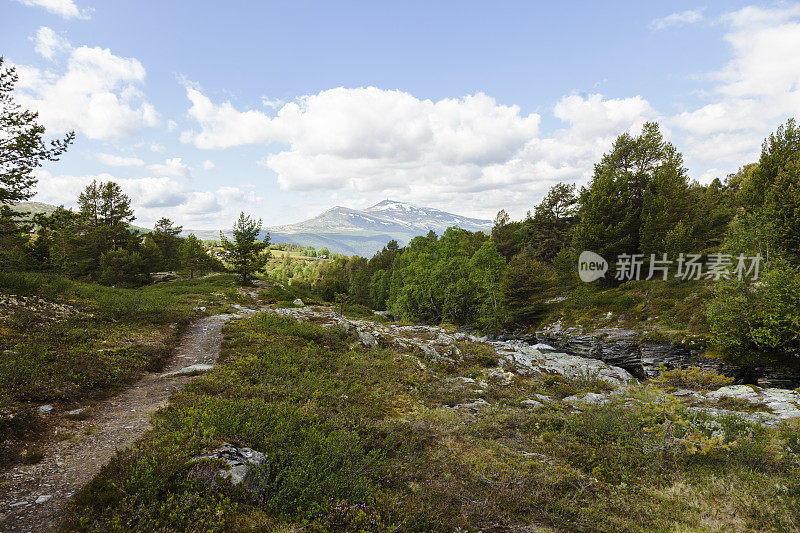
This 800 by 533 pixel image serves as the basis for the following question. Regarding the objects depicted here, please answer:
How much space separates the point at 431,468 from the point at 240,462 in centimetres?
372

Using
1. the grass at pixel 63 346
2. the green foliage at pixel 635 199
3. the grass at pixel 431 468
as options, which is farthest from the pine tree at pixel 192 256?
the green foliage at pixel 635 199

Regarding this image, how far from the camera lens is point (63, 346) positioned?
395 inches

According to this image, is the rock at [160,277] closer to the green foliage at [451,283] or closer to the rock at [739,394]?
the green foliage at [451,283]

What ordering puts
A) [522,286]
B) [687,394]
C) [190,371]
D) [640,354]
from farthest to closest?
[522,286]
[640,354]
[687,394]
[190,371]

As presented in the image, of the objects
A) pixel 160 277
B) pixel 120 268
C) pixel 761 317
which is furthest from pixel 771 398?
pixel 160 277

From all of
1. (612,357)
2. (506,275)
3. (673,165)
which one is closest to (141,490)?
(612,357)

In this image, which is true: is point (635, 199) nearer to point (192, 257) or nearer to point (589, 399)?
point (589, 399)

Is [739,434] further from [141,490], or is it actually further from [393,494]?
[141,490]

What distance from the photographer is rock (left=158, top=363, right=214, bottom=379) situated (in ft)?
33.4

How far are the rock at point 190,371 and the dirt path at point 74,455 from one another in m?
0.19

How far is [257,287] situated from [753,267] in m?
45.5

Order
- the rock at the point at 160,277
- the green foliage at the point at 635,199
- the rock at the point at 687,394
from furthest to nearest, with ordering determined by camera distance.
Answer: the rock at the point at 160,277, the green foliage at the point at 635,199, the rock at the point at 687,394

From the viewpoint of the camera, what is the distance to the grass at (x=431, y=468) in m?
4.39

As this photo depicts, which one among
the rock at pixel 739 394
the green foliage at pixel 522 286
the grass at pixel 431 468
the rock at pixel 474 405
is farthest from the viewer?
the green foliage at pixel 522 286
